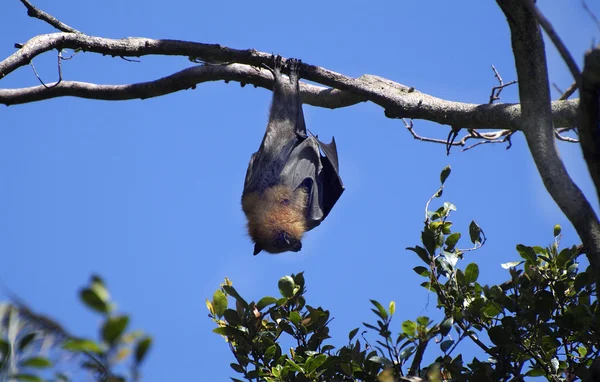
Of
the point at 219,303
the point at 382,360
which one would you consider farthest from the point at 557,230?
the point at 219,303

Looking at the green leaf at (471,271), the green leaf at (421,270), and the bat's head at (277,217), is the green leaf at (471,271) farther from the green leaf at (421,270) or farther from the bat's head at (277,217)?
the bat's head at (277,217)

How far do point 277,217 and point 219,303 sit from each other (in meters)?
3.86

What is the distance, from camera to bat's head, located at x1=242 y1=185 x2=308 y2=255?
8836mm

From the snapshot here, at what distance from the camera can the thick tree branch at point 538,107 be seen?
14.4ft

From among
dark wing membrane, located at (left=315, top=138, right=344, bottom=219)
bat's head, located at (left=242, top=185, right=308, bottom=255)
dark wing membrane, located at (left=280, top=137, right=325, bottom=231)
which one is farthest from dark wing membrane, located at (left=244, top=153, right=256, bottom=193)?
dark wing membrane, located at (left=315, top=138, right=344, bottom=219)

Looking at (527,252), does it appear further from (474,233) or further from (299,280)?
(299,280)

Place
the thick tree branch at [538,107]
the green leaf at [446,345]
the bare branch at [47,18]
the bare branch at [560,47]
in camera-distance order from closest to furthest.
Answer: the bare branch at [560,47]
the thick tree branch at [538,107]
the green leaf at [446,345]
the bare branch at [47,18]

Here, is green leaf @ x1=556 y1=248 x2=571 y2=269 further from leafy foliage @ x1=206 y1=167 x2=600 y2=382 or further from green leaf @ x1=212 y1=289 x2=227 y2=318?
green leaf @ x1=212 y1=289 x2=227 y2=318

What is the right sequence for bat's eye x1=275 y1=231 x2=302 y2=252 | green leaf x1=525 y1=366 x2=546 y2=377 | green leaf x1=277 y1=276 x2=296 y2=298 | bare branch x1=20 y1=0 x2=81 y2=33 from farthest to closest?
bat's eye x1=275 y1=231 x2=302 y2=252 → bare branch x1=20 y1=0 x2=81 y2=33 → green leaf x1=277 y1=276 x2=296 y2=298 → green leaf x1=525 y1=366 x2=546 y2=377

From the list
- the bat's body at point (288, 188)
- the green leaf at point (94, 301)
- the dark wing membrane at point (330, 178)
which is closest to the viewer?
the green leaf at point (94, 301)

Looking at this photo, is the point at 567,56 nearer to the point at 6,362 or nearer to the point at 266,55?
the point at 6,362

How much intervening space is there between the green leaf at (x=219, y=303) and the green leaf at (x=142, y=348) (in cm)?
358

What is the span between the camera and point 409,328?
4484 millimetres

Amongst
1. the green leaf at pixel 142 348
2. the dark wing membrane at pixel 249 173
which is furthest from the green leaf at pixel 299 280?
the green leaf at pixel 142 348
